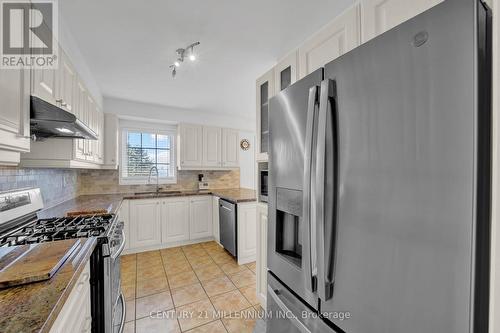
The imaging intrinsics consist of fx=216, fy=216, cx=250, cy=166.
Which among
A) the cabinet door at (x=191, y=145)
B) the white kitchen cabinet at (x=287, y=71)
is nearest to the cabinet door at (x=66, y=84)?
the white kitchen cabinet at (x=287, y=71)

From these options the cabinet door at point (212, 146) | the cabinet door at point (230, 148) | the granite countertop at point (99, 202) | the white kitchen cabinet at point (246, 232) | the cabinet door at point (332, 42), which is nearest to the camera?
the cabinet door at point (332, 42)

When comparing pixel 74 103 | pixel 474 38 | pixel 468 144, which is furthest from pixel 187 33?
pixel 468 144

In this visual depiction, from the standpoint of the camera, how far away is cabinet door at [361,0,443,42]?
0.88 metres

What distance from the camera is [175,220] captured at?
3.54 meters

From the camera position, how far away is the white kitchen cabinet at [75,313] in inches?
27.7

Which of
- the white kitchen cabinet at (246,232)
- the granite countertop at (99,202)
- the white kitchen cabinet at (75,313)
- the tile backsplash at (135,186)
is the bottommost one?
the white kitchen cabinet at (246,232)

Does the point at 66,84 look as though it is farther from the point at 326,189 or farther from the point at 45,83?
the point at 326,189

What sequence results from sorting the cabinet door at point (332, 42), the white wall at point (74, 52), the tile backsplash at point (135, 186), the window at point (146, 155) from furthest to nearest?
the window at point (146, 155)
the tile backsplash at point (135, 186)
the white wall at point (74, 52)
the cabinet door at point (332, 42)

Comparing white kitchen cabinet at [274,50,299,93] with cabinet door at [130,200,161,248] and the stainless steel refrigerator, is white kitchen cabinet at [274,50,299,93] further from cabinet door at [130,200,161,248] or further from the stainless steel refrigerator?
cabinet door at [130,200,161,248]

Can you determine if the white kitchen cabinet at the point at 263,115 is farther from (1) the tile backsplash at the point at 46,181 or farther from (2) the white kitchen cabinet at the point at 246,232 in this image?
(1) the tile backsplash at the point at 46,181

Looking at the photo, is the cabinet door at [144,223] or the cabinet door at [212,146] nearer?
the cabinet door at [144,223]

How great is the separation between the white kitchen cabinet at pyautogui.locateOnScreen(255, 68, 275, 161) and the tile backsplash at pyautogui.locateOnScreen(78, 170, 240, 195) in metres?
2.60

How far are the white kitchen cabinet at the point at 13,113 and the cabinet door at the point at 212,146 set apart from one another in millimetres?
2940

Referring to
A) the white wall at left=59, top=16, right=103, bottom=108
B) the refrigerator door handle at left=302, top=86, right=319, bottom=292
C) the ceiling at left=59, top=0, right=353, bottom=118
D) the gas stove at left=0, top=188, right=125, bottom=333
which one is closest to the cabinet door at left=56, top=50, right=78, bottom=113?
the white wall at left=59, top=16, right=103, bottom=108
